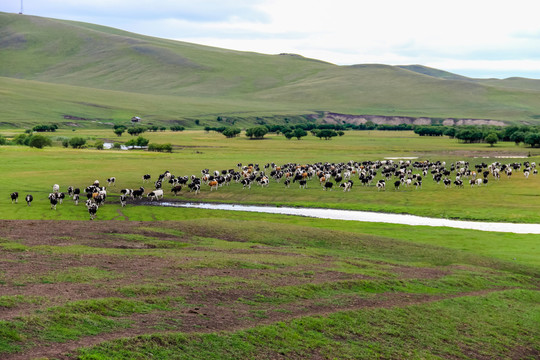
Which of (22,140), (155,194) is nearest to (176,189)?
(155,194)

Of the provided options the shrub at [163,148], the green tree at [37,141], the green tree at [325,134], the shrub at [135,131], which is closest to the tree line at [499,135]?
the green tree at [325,134]

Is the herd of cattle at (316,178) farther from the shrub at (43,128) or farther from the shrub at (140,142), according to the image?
the shrub at (43,128)

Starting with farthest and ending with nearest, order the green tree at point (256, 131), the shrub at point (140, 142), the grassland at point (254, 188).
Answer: the green tree at point (256, 131) → the shrub at point (140, 142) → the grassland at point (254, 188)

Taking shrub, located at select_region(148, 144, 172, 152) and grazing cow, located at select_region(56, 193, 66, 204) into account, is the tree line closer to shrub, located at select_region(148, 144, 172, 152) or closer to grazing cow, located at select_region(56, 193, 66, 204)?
shrub, located at select_region(148, 144, 172, 152)

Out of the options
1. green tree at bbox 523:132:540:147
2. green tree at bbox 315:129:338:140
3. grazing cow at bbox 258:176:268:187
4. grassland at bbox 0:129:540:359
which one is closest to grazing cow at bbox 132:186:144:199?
grassland at bbox 0:129:540:359

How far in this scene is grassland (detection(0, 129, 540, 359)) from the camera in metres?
16.0

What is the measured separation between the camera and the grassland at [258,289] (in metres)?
16.0

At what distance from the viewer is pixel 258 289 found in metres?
21.0

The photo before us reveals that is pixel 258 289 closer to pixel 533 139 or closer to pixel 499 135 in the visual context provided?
pixel 533 139

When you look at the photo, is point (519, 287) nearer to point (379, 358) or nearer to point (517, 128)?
point (379, 358)

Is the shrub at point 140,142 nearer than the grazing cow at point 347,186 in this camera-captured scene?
No

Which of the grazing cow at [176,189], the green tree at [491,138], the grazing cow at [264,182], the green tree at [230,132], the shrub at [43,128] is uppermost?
the green tree at [491,138]

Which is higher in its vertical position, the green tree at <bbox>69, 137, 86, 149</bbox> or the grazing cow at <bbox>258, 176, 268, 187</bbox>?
the green tree at <bbox>69, 137, 86, 149</bbox>

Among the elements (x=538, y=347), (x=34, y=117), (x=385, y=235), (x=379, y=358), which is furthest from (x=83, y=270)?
(x=34, y=117)
